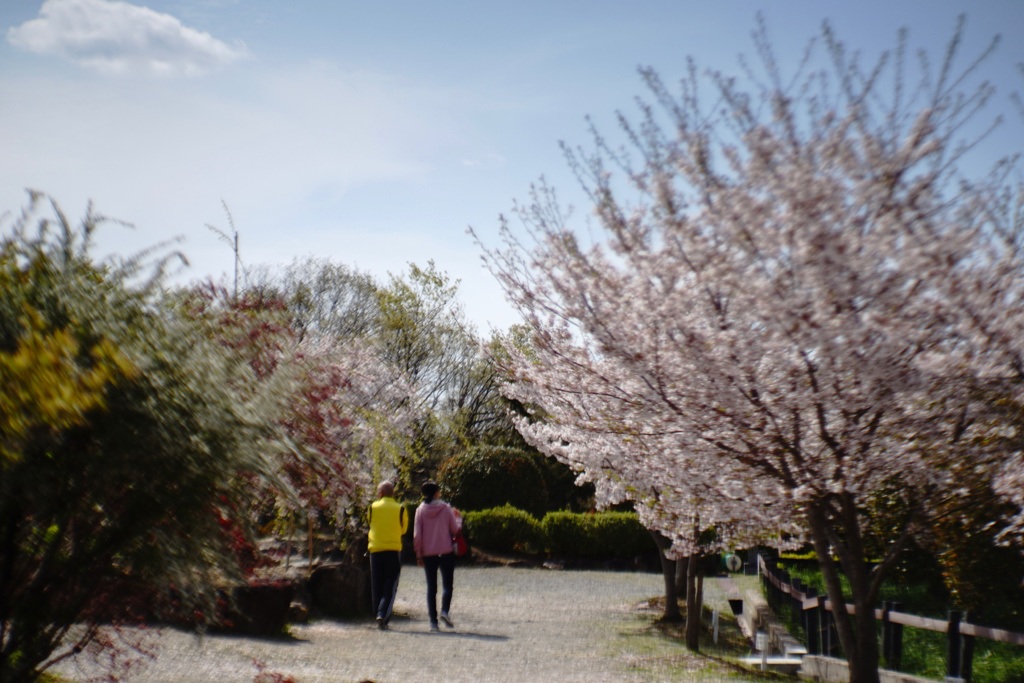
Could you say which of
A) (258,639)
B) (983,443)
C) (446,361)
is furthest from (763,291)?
(446,361)

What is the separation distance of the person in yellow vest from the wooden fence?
15.6ft

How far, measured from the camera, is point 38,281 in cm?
312

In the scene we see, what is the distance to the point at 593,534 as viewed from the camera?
19.3 meters

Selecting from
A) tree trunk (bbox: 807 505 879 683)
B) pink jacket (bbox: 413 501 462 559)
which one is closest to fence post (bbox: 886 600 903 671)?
tree trunk (bbox: 807 505 879 683)

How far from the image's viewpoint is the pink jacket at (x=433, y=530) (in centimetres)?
923

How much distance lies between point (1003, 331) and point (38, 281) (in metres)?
5.09

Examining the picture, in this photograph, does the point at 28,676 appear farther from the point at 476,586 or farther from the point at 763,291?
the point at 476,586

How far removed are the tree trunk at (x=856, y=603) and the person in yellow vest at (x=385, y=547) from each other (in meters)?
5.13

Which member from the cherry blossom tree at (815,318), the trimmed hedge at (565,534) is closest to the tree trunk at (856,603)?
the cherry blossom tree at (815,318)

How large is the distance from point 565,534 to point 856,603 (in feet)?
47.7

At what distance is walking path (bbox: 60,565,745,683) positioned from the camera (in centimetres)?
607

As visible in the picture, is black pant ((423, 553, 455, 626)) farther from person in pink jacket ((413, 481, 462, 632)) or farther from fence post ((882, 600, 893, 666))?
fence post ((882, 600, 893, 666))

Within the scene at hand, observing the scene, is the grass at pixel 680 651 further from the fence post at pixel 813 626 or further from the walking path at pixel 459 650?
the fence post at pixel 813 626

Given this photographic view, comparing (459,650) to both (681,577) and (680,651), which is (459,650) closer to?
(680,651)
